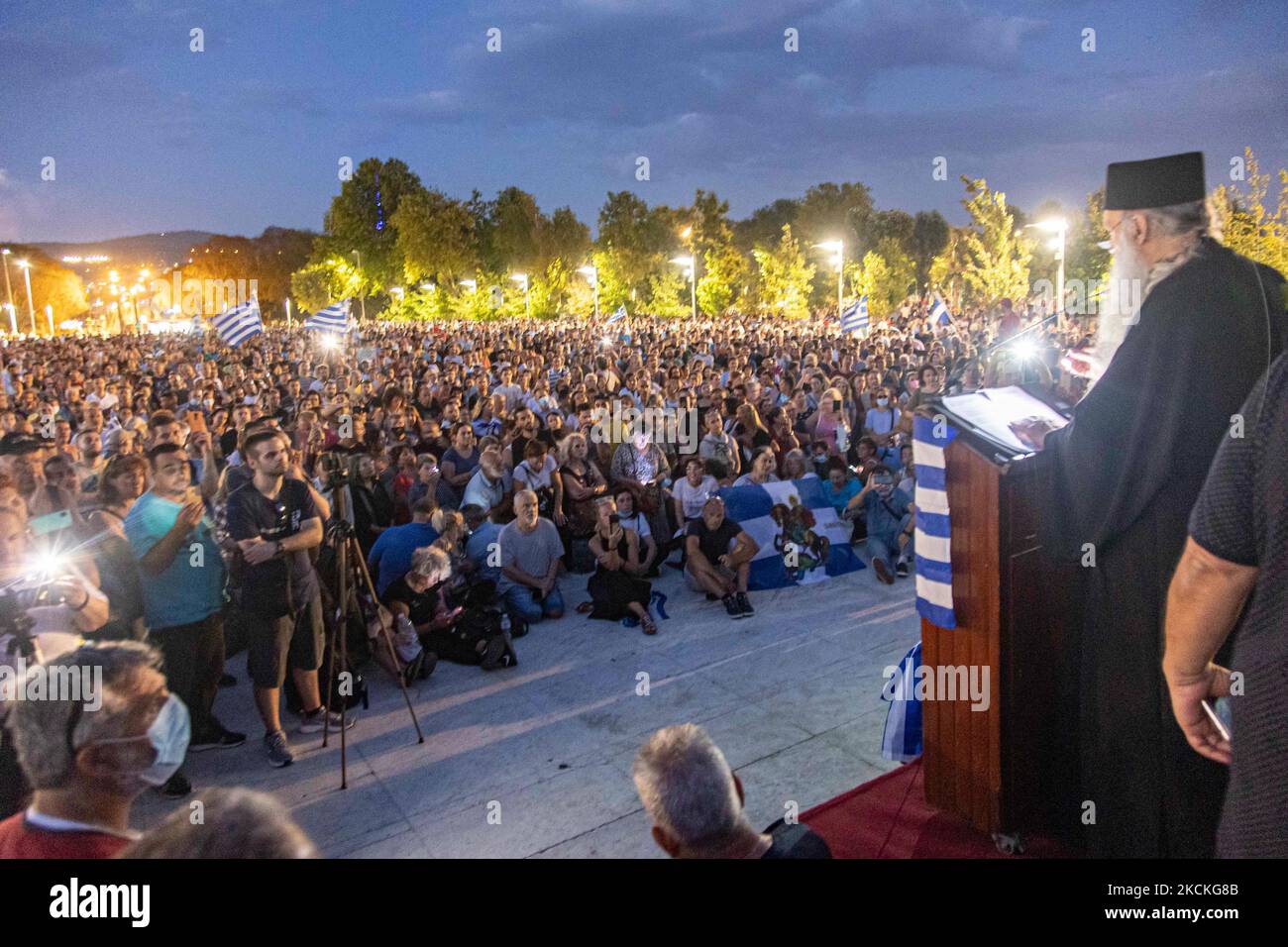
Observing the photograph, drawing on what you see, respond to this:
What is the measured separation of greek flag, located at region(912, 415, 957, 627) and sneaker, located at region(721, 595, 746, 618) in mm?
3516

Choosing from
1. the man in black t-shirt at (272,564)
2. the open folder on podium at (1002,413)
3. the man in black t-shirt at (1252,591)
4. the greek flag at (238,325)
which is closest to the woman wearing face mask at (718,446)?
the man in black t-shirt at (272,564)

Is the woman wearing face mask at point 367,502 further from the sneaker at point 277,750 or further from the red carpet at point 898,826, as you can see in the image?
the red carpet at point 898,826

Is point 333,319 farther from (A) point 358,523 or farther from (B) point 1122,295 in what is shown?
(B) point 1122,295

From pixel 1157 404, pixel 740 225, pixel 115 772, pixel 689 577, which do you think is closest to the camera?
pixel 115 772

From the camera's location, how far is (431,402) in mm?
12688

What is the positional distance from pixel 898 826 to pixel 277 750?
318cm

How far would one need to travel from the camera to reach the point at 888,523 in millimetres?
7840

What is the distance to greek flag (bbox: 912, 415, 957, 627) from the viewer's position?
318cm

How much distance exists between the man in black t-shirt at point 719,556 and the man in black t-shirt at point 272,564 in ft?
10.5

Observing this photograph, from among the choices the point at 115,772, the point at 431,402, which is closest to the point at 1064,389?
the point at 431,402

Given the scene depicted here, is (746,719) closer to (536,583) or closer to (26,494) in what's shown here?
(536,583)

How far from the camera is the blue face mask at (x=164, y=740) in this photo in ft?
7.36
